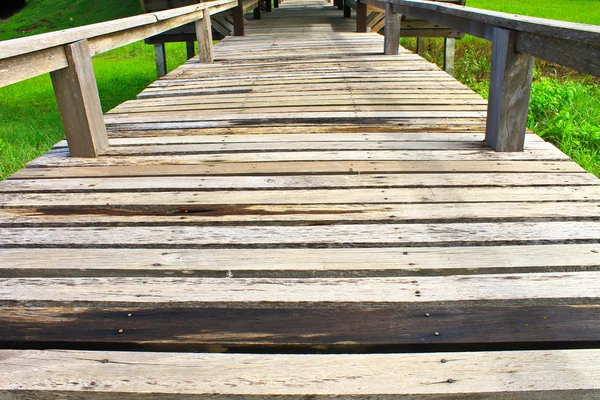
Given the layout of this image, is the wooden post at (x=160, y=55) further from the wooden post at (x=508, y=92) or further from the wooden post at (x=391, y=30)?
the wooden post at (x=508, y=92)

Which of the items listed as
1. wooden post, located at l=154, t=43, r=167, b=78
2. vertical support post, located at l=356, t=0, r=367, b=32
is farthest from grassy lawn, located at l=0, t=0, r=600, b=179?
vertical support post, located at l=356, t=0, r=367, b=32

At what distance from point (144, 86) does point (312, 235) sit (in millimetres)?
13481

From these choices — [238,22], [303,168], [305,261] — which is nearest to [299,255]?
[305,261]

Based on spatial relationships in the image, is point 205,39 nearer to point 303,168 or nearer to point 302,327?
point 303,168

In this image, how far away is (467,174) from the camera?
2.58 metres

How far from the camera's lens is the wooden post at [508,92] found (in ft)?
8.79

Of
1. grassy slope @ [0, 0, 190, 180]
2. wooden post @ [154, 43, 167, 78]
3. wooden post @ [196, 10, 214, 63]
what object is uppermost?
wooden post @ [196, 10, 214, 63]

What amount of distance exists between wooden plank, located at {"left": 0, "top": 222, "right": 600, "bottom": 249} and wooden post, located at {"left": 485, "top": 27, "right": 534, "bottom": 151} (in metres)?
0.91

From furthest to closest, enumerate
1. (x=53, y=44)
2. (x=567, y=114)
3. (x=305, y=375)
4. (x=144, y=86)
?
(x=144, y=86) < (x=567, y=114) < (x=53, y=44) < (x=305, y=375)

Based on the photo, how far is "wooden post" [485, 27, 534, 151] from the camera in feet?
8.79

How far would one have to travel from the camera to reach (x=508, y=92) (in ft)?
8.98

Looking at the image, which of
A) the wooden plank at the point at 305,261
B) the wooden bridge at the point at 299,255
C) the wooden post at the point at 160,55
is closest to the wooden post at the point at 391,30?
the wooden bridge at the point at 299,255

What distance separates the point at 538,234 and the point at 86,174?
2.16 m

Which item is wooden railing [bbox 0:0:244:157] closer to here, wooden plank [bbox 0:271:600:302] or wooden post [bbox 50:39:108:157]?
wooden post [bbox 50:39:108:157]
